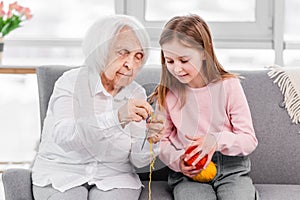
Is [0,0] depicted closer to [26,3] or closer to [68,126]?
[26,3]

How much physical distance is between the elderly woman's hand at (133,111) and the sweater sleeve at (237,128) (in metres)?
0.41

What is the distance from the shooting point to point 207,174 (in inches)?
83.0

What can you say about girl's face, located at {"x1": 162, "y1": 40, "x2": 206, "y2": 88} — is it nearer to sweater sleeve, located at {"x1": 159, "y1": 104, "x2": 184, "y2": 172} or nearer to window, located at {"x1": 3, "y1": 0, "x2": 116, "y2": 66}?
sweater sleeve, located at {"x1": 159, "y1": 104, "x2": 184, "y2": 172}

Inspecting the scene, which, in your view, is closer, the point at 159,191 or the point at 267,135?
the point at 159,191

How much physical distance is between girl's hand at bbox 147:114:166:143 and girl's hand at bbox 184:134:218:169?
108 mm

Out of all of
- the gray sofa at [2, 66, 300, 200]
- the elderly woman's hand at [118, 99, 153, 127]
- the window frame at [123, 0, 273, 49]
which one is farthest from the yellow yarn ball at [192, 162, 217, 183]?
the window frame at [123, 0, 273, 49]

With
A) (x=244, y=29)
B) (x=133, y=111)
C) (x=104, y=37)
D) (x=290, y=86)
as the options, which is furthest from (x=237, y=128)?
(x=244, y=29)

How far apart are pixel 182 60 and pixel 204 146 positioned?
34cm

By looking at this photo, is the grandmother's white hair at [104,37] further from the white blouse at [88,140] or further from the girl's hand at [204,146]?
the girl's hand at [204,146]

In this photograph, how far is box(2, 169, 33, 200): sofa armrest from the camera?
6.73ft

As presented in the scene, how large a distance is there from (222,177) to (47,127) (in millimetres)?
646

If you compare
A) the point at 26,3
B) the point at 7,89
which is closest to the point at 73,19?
the point at 26,3

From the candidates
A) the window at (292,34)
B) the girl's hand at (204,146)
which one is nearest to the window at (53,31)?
the window at (292,34)

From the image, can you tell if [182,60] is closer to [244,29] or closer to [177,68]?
[177,68]
